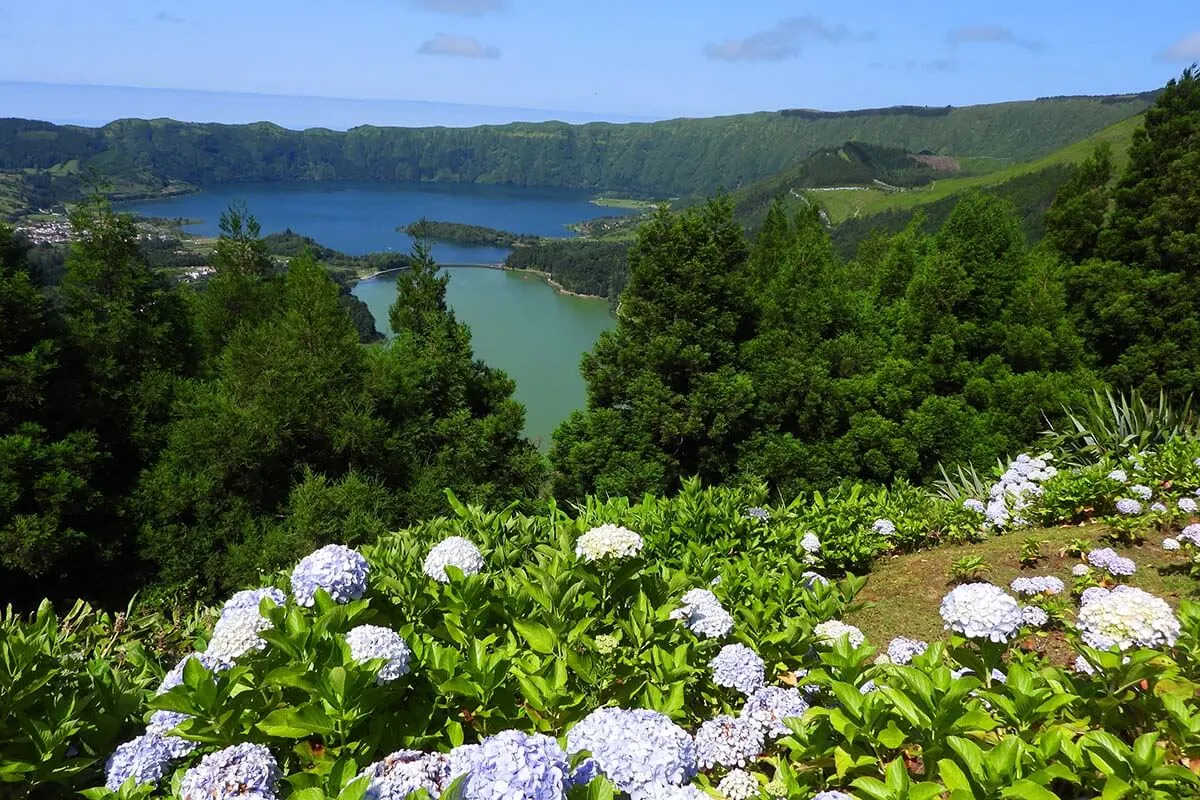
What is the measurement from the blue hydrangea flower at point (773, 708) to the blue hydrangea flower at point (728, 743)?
3 centimetres

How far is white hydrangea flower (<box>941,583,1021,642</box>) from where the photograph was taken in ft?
7.07

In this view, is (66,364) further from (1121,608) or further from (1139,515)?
(1139,515)

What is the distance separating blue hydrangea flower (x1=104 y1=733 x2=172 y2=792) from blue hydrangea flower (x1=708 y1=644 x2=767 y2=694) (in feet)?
5.35

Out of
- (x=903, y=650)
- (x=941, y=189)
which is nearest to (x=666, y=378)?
(x=903, y=650)

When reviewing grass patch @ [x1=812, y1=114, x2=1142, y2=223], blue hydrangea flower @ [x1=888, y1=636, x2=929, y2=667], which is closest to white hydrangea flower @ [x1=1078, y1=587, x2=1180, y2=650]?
blue hydrangea flower @ [x1=888, y1=636, x2=929, y2=667]

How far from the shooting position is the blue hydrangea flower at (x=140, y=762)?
180 cm

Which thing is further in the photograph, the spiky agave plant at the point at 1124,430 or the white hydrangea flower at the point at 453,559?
the spiky agave plant at the point at 1124,430

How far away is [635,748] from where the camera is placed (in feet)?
5.22

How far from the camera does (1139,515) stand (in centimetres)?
552

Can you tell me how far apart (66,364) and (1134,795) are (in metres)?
12.7

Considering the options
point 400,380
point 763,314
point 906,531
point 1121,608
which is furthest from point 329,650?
point 763,314

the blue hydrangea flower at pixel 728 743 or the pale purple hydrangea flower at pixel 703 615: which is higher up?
the pale purple hydrangea flower at pixel 703 615

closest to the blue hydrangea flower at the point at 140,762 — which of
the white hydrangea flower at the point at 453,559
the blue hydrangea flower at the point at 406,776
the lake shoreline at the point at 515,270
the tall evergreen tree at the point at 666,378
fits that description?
the blue hydrangea flower at the point at 406,776

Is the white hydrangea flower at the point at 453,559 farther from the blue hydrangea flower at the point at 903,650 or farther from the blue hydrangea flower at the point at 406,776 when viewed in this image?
the blue hydrangea flower at the point at 903,650
